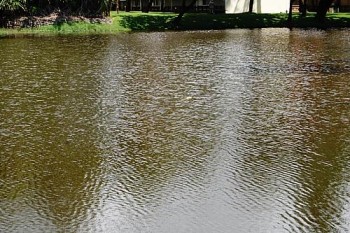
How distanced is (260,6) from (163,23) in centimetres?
1237

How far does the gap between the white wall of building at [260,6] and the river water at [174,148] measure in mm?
29943

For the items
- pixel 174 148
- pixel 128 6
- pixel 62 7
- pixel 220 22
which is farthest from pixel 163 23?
pixel 174 148

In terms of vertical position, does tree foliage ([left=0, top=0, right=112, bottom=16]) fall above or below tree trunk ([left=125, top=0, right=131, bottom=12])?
below

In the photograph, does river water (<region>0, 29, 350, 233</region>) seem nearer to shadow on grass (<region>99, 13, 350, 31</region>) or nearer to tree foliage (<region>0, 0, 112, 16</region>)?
tree foliage (<region>0, 0, 112, 16</region>)

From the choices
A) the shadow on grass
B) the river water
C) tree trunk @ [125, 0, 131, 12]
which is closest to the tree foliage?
the shadow on grass

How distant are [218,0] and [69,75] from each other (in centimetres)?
3494

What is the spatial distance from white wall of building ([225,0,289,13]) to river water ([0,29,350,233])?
29943 mm

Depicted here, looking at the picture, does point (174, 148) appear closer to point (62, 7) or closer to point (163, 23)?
point (62, 7)

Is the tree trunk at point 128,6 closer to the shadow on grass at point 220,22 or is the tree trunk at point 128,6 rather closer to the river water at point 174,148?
the shadow on grass at point 220,22

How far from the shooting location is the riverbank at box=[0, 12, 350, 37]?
34956 mm

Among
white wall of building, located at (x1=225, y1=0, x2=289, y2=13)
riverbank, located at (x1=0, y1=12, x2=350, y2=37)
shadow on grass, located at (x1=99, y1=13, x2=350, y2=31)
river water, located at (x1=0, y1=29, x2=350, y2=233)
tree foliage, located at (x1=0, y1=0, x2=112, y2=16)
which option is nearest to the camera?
river water, located at (x1=0, y1=29, x2=350, y2=233)

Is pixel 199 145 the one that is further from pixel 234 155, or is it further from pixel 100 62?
pixel 100 62

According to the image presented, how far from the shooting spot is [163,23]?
1554 inches

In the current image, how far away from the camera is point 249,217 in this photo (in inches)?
253
